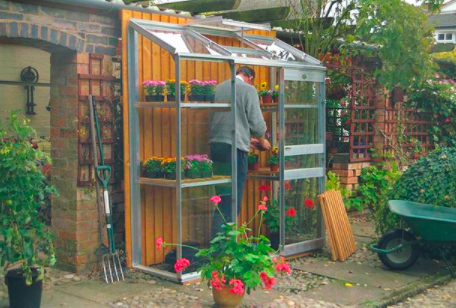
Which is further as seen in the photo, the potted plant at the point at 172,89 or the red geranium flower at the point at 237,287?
the potted plant at the point at 172,89

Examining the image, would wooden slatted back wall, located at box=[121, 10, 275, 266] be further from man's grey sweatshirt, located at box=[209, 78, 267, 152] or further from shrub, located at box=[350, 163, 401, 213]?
shrub, located at box=[350, 163, 401, 213]

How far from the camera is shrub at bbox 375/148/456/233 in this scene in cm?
711

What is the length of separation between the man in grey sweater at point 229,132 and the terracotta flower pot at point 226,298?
1.34 meters

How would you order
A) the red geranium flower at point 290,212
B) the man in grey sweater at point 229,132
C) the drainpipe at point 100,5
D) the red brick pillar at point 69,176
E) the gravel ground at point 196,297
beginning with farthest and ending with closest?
the red geranium flower at point 290,212 < the man in grey sweater at point 229,132 < the red brick pillar at point 69,176 < the drainpipe at point 100,5 < the gravel ground at point 196,297

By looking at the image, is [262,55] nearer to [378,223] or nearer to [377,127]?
[378,223]

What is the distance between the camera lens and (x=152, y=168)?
6504 mm

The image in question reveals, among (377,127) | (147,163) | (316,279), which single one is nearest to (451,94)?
(377,127)

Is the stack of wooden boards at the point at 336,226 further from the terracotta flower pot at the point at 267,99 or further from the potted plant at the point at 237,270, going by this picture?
the potted plant at the point at 237,270

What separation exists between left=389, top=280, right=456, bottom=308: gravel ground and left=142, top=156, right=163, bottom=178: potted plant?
101 inches

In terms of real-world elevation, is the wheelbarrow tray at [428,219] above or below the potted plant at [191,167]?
below

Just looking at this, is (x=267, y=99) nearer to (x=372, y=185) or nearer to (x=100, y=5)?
(x=100, y=5)

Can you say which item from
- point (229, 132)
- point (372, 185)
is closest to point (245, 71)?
point (229, 132)

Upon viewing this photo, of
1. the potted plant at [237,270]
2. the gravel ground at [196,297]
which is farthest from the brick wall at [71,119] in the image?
the potted plant at [237,270]

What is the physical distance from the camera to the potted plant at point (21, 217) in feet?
16.4
